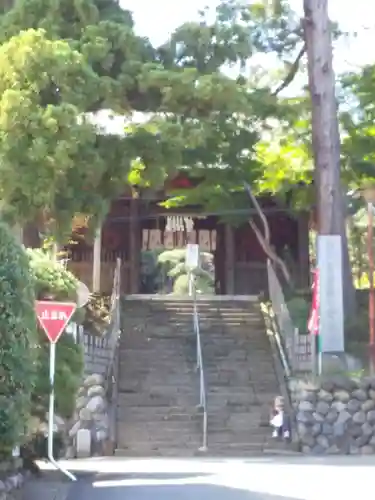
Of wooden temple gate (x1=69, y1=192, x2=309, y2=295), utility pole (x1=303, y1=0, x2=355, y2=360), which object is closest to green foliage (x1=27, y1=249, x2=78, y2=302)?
utility pole (x1=303, y1=0, x2=355, y2=360)

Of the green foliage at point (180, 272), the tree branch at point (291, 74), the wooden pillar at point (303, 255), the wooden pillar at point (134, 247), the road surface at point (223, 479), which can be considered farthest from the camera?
the green foliage at point (180, 272)

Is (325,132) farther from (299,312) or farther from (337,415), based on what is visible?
(337,415)

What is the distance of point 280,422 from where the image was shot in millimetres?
16578

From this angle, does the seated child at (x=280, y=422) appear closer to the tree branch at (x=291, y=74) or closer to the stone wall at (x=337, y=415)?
the stone wall at (x=337, y=415)

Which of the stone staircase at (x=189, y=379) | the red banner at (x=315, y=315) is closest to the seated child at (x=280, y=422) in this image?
the stone staircase at (x=189, y=379)

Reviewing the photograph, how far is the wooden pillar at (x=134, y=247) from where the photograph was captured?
26078 mm

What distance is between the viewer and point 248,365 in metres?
19.7

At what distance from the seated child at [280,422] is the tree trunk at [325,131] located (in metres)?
4.91

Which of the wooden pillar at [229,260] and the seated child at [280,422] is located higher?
the wooden pillar at [229,260]

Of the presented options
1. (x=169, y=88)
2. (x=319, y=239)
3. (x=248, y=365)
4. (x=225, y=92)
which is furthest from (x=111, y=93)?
(x=248, y=365)

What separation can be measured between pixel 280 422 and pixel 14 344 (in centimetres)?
962

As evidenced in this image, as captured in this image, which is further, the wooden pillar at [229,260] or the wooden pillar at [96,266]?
the wooden pillar at [229,260]

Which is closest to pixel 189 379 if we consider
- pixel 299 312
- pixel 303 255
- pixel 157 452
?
pixel 157 452

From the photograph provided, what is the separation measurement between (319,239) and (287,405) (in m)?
3.91
